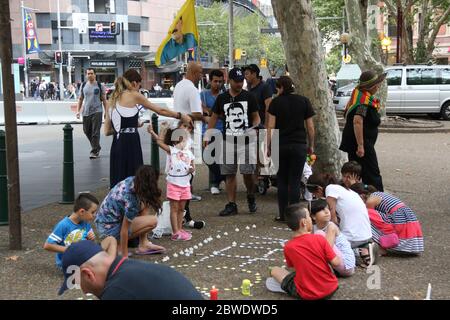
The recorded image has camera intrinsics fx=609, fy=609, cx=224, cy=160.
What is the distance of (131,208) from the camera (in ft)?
18.4

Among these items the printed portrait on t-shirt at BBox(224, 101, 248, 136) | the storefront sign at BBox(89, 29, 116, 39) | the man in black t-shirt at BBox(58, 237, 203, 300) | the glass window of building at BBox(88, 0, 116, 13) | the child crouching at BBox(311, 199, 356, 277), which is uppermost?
the glass window of building at BBox(88, 0, 116, 13)

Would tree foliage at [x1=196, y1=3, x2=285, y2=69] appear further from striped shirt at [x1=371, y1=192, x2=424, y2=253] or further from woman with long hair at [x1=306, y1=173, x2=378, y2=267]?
woman with long hair at [x1=306, y1=173, x2=378, y2=267]

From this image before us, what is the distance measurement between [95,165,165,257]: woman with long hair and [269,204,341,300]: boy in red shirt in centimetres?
142

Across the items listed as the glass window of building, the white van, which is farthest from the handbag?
the glass window of building

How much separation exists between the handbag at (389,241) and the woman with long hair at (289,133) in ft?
5.12

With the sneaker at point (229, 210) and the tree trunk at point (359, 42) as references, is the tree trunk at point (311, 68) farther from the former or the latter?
the tree trunk at point (359, 42)

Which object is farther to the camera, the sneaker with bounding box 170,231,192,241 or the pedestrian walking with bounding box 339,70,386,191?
the pedestrian walking with bounding box 339,70,386,191

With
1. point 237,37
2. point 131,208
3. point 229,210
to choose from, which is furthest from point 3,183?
point 237,37

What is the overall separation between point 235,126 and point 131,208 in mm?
2574

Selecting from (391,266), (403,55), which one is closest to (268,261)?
(391,266)

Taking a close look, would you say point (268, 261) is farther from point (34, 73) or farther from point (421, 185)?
point (34, 73)

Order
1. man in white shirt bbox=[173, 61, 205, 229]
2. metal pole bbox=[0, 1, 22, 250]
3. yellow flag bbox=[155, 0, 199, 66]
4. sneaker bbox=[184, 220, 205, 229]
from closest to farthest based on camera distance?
metal pole bbox=[0, 1, 22, 250]
sneaker bbox=[184, 220, 205, 229]
man in white shirt bbox=[173, 61, 205, 229]
yellow flag bbox=[155, 0, 199, 66]

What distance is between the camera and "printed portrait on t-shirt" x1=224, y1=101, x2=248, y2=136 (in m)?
7.74
